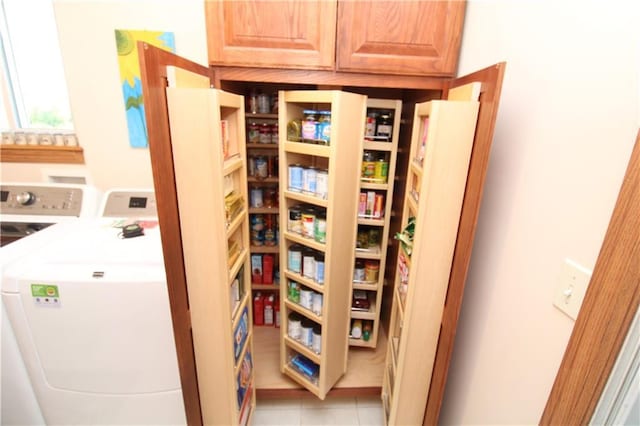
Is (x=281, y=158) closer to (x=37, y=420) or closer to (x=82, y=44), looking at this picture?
(x=82, y=44)

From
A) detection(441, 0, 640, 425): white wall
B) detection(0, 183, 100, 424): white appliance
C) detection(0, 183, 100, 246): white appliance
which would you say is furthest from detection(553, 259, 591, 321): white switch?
detection(0, 183, 100, 246): white appliance

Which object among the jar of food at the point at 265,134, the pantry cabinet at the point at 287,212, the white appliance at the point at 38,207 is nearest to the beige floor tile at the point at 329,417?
the pantry cabinet at the point at 287,212

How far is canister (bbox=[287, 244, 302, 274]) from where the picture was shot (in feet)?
4.93

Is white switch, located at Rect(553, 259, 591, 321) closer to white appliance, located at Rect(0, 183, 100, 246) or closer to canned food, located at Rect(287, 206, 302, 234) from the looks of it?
canned food, located at Rect(287, 206, 302, 234)

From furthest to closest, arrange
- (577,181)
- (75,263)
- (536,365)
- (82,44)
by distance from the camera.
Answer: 1. (82,44)
2. (75,263)
3. (536,365)
4. (577,181)

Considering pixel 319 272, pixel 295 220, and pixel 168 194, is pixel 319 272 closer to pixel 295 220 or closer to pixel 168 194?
pixel 295 220

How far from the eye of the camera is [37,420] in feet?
4.20

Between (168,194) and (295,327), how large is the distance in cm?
105

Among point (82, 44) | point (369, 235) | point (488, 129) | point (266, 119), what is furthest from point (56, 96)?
point (488, 129)

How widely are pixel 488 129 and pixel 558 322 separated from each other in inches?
20.6

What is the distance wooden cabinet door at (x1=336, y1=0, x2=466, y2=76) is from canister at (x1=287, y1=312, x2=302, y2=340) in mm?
1246

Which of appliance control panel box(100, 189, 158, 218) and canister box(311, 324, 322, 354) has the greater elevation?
appliance control panel box(100, 189, 158, 218)

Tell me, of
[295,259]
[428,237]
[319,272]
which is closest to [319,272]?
→ [319,272]

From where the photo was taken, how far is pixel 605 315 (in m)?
0.56
